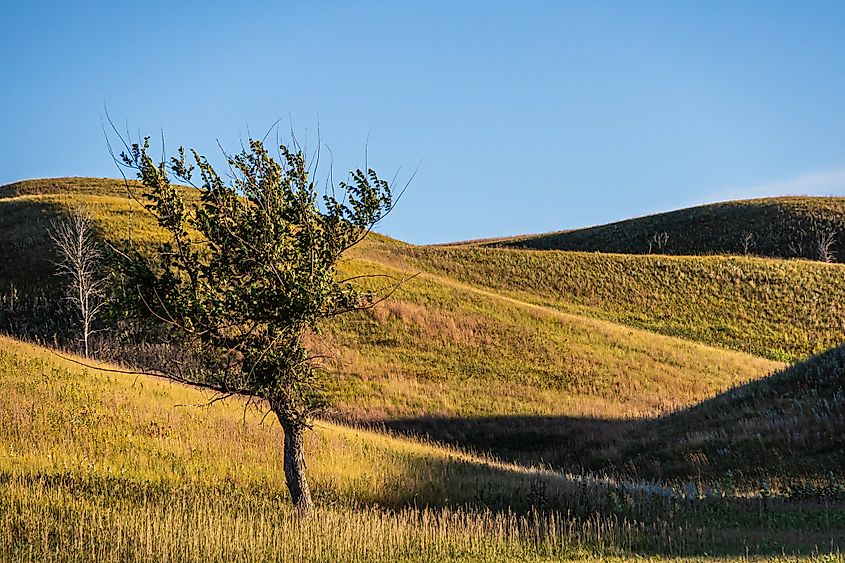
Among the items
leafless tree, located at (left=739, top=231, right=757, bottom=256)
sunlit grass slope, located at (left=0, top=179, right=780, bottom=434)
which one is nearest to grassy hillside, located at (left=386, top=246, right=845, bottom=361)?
sunlit grass slope, located at (left=0, top=179, right=780, bottom=434)

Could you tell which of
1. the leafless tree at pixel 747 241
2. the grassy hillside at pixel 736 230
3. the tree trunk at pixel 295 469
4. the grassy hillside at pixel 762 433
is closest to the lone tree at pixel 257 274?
the tree trunk at pixel 295 469

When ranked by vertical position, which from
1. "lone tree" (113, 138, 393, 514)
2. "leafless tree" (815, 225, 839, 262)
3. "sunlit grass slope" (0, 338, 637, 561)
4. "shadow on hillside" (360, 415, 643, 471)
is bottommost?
"shadow on hillside" (360, 415, 643, 471)

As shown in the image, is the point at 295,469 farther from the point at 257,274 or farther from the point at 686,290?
the point at 686,290

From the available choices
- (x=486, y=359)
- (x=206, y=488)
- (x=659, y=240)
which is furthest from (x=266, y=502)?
(x=659, y=240)

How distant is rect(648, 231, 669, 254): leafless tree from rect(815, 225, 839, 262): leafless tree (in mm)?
17660

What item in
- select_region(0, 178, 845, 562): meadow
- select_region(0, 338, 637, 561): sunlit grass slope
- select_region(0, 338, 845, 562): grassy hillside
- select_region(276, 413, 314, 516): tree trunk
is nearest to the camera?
select_region(0, 338, 637, 561): sunlit grass slope

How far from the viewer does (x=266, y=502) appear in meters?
12.9

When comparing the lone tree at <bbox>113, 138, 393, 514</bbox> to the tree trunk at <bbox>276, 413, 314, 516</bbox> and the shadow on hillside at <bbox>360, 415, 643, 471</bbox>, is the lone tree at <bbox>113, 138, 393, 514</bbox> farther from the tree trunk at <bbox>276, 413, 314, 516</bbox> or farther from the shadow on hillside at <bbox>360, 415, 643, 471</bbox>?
the shadow on hillside at <bbox>360, 415, 643, 471</bbox>

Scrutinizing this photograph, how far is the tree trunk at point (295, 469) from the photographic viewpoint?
487 inches

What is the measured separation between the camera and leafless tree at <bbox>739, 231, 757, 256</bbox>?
90.4 m

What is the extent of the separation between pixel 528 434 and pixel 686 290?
120ft

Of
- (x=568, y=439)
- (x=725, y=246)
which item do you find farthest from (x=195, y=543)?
(x=725, y=246)

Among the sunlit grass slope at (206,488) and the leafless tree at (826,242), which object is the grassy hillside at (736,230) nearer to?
the leafless tree at (826,242)

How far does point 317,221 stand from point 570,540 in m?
6.51
